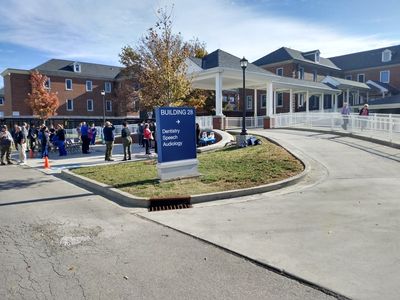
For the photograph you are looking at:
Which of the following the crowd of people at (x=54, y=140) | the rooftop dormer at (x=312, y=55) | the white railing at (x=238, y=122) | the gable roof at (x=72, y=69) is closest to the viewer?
the crowd of people at (x=54, y=140)

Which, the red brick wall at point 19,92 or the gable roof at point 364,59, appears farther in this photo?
the gable roof at point 364,59

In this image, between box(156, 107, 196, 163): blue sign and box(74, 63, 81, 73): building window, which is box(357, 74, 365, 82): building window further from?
box(156, 107, 196, 163): blue sign

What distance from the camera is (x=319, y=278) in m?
4.20

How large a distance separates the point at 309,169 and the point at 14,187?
8560 mm

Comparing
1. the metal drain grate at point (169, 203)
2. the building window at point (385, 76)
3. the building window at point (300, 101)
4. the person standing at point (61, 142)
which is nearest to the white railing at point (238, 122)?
the person standing at point (61, 142)

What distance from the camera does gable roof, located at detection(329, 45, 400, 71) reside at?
56.2m

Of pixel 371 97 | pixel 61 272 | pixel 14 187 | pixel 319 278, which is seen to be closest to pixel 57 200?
pixel 14 187

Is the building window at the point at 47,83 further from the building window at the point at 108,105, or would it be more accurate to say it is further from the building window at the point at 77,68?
the building window at the point at 108,105

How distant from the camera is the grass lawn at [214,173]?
9.37 meters

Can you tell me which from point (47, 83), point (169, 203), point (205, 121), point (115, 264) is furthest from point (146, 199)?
point (47, 83)

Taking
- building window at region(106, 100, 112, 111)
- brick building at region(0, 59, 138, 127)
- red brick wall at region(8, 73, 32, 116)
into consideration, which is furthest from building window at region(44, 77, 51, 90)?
building window at region(106, 100, 112, 111)

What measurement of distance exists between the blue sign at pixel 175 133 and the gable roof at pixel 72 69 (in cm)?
4606

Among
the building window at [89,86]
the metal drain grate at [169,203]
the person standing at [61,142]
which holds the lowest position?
the metal drain grate at [169,203]

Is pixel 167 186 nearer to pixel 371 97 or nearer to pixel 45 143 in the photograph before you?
pixel 45 143
